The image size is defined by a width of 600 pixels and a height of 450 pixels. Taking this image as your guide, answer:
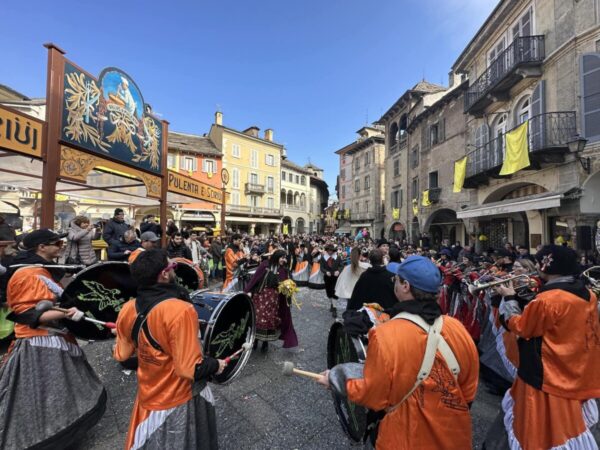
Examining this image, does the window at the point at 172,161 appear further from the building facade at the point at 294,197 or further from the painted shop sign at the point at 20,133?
the painted shop sign at the point at 20,133

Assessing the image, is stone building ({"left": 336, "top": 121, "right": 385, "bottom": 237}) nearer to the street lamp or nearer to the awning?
the awning

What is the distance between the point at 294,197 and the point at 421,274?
4338 centimetres

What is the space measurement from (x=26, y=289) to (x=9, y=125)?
10.3 ft

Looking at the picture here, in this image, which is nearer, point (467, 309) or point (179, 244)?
point (467, 309)

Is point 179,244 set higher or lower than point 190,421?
higher

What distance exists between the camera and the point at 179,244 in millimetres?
6176

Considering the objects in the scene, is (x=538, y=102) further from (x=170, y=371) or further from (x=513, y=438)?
(x=170, y=371)

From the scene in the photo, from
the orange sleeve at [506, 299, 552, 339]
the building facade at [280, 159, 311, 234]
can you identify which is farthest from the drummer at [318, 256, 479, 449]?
the building facade at [280, 159, 311, 234]

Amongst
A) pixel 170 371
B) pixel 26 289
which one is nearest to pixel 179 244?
pixel 26 289

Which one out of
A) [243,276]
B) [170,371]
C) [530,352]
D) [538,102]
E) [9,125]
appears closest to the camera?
[170,371]

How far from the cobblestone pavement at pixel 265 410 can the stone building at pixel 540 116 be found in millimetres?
9278

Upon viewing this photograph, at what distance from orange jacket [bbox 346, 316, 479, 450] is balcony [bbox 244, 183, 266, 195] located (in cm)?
3462

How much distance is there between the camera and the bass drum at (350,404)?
1.91m

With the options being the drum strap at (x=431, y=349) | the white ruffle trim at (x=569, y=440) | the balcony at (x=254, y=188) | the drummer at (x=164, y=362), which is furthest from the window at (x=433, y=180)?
the balcony at (x=254, y=188)
